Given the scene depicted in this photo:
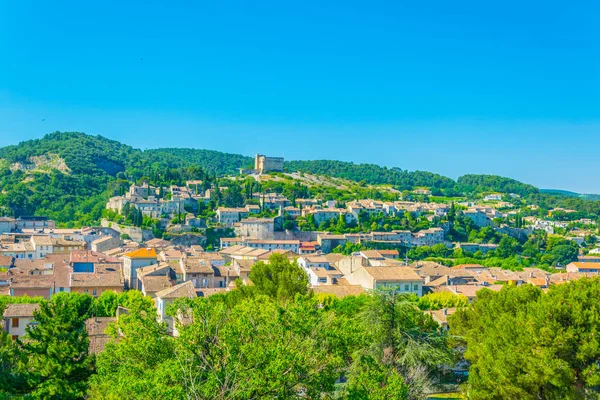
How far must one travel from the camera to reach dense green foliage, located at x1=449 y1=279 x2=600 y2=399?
1978 centimetres

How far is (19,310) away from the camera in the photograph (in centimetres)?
3400

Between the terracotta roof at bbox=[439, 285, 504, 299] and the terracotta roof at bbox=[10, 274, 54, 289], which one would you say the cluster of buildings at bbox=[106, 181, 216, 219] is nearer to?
the terracotta roof at bbox=[10, 274, 54, 289]

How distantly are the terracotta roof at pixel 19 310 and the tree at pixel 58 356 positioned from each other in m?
12.8

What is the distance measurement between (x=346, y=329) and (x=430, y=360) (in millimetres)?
9765

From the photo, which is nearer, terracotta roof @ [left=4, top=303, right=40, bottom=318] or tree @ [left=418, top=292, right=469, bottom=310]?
terracotta roof @ [left=4, top=303, right=40, bottom=318]

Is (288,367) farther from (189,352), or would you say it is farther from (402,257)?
(402,257)

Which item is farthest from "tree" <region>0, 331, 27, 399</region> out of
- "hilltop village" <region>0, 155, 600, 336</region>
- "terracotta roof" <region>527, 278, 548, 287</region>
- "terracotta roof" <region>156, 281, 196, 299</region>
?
"terracotta roof" <region>527, 278, 548, 287</region>

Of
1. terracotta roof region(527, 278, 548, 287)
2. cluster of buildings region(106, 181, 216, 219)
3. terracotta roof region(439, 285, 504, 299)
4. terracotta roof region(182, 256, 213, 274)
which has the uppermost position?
cluster of buildings region(106, 181, 216, 219)

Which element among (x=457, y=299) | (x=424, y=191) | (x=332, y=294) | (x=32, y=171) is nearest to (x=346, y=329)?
(x=332, y=294)

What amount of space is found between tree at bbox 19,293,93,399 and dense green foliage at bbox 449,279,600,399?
14.4 m

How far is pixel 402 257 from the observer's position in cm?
9300

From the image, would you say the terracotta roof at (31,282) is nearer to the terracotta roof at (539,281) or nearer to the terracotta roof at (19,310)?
the terracotta roof at (19,310)

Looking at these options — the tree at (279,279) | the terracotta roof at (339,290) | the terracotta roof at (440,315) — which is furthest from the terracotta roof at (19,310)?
the terracotta roof at (440,315)

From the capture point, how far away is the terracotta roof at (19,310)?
33.3 m
